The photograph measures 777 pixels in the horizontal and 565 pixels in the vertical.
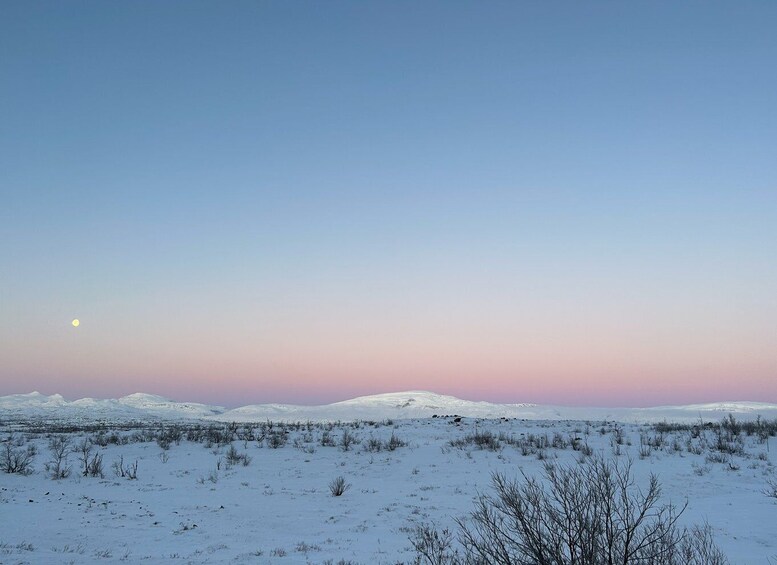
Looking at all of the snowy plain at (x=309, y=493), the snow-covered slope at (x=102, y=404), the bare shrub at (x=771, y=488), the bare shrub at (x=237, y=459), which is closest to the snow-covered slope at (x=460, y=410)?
the snow-covered slope at (x=102, y=404)

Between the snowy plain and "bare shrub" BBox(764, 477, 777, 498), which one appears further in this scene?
"bare shrub" BBox(764, 477, 777, 498)

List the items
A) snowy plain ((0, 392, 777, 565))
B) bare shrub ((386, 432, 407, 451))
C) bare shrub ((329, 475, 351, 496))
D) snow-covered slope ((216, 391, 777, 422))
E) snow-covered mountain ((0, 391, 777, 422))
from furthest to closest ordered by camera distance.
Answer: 1. snow-covered slope ((216, 391, 777, 422))
2. snow-covered mountain ((0, 391, 777, 422))
3. bare shrub ((386, 432, 407, 451))
4. bare shrub ((329, 475, 351, 496))
5. snowy plain ((0, 392, 777, 565))

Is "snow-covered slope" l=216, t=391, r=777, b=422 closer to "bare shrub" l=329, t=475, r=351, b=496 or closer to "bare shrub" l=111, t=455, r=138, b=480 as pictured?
"bare shrub" l=329, t=475, r=351, b=496

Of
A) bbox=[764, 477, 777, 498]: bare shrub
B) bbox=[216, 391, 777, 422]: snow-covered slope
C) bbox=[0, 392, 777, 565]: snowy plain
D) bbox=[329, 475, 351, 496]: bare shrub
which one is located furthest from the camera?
bbox=[216, 391, 777, 422]: snow-covered slope

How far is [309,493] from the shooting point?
13.3 meters

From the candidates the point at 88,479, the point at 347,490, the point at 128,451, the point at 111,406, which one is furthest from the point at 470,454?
the point at 111,406

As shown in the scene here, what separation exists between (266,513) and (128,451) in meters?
12.4

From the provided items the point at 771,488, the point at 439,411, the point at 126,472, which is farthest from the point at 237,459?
the point at 439,411

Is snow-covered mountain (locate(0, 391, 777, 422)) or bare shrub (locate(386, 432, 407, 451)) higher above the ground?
bare shrub (locate(386, 432, 407, 451))

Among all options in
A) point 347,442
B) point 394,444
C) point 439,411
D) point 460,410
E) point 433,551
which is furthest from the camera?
point 460,410

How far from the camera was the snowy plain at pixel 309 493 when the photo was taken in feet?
27.0

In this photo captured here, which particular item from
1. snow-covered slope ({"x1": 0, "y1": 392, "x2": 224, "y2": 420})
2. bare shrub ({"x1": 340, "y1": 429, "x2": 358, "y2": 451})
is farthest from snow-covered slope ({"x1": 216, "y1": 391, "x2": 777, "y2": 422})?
bare shrub ({"x1": 340, "y1": 429, "x2": 358, "y2": 451})

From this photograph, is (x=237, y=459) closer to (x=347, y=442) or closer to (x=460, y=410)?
(x=347, y=442)

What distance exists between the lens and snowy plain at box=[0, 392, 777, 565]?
8.24 metres
